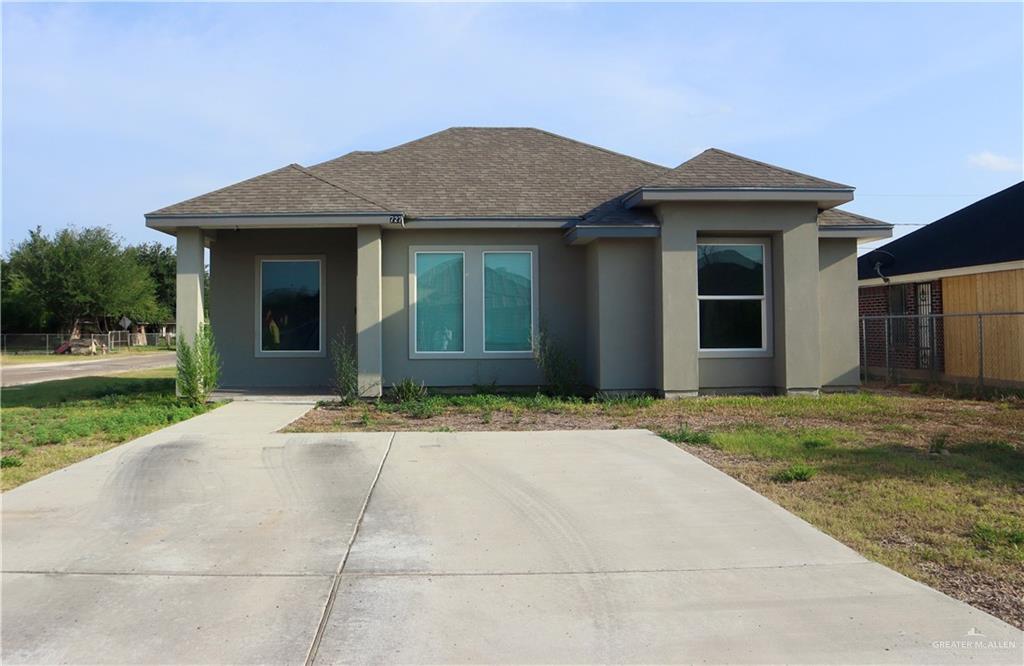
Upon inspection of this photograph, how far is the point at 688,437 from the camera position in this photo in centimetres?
949

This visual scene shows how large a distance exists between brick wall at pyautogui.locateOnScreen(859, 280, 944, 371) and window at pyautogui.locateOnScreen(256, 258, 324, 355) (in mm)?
13367

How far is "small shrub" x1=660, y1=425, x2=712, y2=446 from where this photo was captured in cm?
938

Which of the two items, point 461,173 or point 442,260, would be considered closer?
point 442,260

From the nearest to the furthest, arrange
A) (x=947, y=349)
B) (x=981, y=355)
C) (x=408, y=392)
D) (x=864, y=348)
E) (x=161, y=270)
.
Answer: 1. (x=408, y=392)
2. (x=981, y=355)
3. (x=947, y=349)
4. (x=864, y=348)
5. (x=161, y=270)

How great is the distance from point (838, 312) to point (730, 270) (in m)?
2.30

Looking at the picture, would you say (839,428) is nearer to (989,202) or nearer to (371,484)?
(371,484)

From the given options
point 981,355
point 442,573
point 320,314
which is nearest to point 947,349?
point 981,355

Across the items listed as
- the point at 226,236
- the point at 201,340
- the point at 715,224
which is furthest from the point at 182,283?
the point at 715,224

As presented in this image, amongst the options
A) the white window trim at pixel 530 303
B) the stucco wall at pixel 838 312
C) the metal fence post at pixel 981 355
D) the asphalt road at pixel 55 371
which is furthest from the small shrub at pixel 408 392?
the asphalt road at pixel 55 371

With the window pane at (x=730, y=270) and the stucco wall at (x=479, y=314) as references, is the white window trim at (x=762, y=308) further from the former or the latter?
the stucco wall at (x=479, y=314)

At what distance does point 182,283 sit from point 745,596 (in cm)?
1143

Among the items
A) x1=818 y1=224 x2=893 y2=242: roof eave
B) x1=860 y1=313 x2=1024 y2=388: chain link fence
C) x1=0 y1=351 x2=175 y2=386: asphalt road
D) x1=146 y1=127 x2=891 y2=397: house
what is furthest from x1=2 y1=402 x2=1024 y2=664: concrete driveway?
x1=0 y1=351 x2=175 y2=386: asphalt road

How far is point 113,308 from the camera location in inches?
1939

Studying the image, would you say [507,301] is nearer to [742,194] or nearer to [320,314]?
[320,314]
